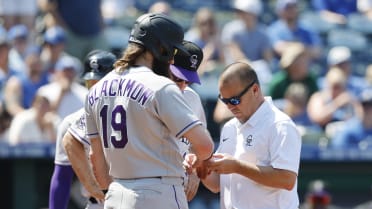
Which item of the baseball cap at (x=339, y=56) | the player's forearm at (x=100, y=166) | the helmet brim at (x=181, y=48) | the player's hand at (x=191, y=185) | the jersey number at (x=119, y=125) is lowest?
the baseball cap at (x=339, y=56)

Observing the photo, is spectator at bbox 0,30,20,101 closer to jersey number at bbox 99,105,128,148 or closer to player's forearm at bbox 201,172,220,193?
player's forearm at bbox 201,172,220,193

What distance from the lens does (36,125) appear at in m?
11.0

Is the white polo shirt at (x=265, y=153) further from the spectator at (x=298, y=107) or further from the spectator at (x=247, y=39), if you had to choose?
the spectator at (x=247, y=39)

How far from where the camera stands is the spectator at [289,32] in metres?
13.0

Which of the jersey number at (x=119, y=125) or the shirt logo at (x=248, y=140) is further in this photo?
the shirt logo at (x=248, y=140)

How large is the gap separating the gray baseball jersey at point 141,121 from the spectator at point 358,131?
5.22 m

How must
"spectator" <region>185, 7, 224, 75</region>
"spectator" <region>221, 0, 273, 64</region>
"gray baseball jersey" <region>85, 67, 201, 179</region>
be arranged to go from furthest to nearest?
Result: 1. "spectator" <region>221, 0, 273, 64</region>
2. "spectator" <region>185, 7, 224, 75</region>
3. "gray baseball jersey" <region>85, 67, 201, 179</region>

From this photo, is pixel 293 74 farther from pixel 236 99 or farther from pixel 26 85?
pixel 236 99

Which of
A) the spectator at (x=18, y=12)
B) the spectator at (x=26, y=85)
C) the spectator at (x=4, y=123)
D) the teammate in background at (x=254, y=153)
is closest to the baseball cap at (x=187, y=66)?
the teammate in background at (x=254, y=153)

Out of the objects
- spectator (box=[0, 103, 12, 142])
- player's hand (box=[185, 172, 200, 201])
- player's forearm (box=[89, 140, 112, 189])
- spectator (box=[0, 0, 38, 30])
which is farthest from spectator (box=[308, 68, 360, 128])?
player's forearm (box=[89, 140, 112, 189])

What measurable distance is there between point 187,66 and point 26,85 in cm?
587

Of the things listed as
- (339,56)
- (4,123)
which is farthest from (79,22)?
(339,56)

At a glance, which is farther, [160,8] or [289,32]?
[160,8]

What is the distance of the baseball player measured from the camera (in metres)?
5.57
